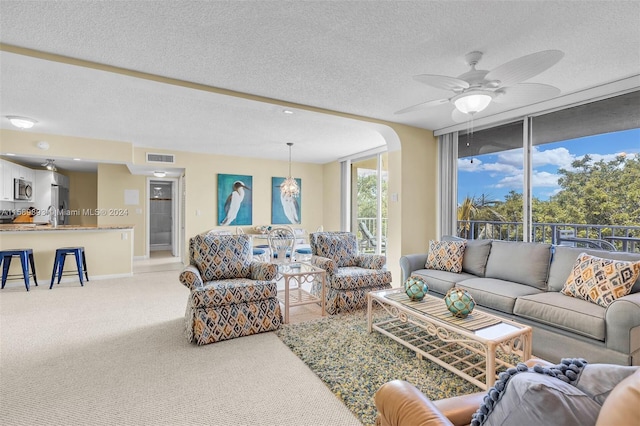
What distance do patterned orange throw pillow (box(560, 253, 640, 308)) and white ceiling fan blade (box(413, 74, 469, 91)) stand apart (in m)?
1.82

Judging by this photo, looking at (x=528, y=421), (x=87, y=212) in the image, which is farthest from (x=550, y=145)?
(x=87, y=212)

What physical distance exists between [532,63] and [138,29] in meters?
2.60

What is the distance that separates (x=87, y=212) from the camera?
8.10 metres

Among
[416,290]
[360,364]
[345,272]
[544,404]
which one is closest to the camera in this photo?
[544,404]

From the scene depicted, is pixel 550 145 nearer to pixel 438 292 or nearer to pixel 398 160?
pixel 398 160

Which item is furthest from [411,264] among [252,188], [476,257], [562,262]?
[252,188]

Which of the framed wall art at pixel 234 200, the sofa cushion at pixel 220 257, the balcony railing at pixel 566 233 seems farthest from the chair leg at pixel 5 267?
the balcony railing at pixel 566 233

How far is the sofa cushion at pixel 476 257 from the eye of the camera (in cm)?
350

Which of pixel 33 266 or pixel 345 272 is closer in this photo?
pixel 345 272

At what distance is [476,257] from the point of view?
3566 mm

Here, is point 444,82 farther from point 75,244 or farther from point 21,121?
point 75,244

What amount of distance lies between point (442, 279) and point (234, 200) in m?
4.85

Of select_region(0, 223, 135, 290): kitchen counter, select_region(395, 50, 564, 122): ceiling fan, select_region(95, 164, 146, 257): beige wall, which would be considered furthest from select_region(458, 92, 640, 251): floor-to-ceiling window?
select_region(95, 164, 146, 257): beige wall

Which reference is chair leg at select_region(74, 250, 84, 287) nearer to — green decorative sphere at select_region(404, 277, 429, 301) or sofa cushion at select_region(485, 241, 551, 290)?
green decorative sphere at select_region(404, 277, 429, 301)
